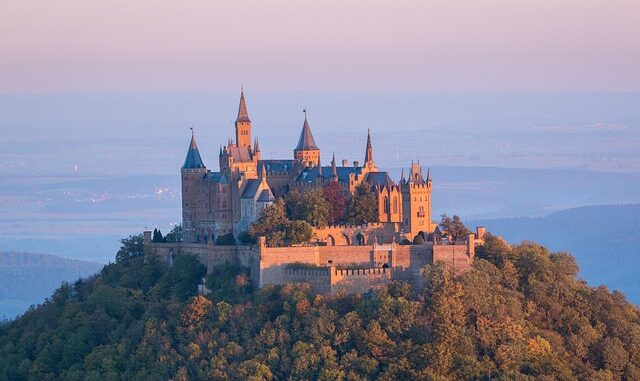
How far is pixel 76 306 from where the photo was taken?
287 feet

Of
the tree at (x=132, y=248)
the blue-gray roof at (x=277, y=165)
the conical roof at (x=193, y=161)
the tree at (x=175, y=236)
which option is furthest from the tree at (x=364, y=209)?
the tree at (x=132, y=248)

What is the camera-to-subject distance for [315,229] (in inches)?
3312

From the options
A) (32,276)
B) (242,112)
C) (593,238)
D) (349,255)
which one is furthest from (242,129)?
(593,238)

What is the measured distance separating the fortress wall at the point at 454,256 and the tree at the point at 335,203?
678cm

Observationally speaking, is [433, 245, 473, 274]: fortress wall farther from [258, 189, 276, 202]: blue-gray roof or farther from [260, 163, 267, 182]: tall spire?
[260, 163, 267, 182]: tall spire

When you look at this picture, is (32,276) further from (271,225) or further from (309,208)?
(271,225)

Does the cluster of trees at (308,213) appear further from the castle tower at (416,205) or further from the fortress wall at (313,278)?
the fortress wall at (313,278)

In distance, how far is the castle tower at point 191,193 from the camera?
8894 cm

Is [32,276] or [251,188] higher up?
[251,188]

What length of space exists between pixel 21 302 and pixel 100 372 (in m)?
84.8

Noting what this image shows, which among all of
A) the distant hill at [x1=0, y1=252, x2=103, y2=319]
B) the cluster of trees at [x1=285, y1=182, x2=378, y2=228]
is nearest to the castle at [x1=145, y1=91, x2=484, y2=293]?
the cluster of trees at [x1=285, y1=182, x2=378, y2=228]

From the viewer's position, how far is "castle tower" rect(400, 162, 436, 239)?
3346 inches

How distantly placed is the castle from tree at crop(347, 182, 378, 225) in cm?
28

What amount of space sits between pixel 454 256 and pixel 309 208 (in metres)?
7.70
